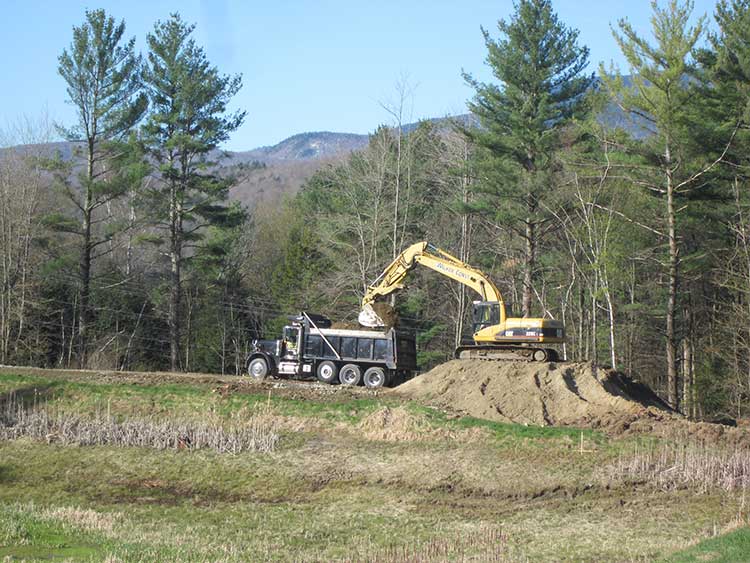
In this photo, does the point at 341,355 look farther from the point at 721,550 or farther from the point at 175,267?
the point at 721,550

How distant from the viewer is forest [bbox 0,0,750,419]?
111ft

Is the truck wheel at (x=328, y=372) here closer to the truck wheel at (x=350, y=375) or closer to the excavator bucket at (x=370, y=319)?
the truck wheel at (x=350, y=375)

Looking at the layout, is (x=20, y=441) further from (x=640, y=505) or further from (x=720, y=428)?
(x=720, y=428)

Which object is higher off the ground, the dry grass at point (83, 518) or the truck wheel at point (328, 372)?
the truck wheel at point (328, 372)

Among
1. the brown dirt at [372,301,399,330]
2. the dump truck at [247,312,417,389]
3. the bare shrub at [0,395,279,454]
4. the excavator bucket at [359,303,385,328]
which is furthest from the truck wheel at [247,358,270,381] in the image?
the bare shrub at [0,395,279,454]

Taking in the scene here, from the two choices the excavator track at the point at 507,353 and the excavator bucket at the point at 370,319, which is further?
the excavator bucket at the point at 370,319

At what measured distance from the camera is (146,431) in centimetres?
2548

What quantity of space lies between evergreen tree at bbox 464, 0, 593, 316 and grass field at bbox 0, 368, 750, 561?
13644mm

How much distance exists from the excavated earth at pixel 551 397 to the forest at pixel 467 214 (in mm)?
5794

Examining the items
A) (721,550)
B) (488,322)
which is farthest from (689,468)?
(488,322)

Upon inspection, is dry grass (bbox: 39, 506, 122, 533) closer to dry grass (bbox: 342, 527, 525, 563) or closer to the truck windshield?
dry grass (bbox: 342, 527, 525, 563)

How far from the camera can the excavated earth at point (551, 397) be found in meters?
24.6

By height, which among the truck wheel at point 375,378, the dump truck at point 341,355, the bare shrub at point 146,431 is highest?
the dump truck at point 341,355

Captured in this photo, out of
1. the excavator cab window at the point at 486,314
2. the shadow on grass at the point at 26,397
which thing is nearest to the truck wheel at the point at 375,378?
the excavator cab window at the point at 486,314
